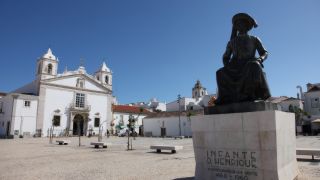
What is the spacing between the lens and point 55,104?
45.9 m

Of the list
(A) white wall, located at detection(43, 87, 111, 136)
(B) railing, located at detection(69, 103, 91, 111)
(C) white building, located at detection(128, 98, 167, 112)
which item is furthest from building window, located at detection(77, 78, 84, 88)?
(C) white building, located at detection(128, 98, 167, 112)

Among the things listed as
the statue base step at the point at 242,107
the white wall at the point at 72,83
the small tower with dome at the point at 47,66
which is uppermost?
the small tower with dome at the point at 47,66

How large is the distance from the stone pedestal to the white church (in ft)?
124

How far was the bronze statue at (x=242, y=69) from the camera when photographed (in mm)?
5664

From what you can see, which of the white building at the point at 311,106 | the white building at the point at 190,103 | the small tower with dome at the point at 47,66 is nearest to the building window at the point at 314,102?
the white building at the point at 311,106

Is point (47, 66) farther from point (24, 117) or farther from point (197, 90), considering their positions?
point (197, 90)

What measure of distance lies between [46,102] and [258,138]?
44809 millimetres

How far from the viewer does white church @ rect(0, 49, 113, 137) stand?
4109 centimetres

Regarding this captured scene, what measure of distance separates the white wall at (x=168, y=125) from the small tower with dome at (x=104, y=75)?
39.5ft

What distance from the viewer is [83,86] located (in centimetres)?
5056

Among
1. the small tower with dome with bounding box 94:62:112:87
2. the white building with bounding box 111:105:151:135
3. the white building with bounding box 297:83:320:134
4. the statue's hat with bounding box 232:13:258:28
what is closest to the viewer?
the statue's hat with bounding box 232:13:258:28

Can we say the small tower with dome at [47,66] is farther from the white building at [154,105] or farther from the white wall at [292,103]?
the white wall at [292,103]

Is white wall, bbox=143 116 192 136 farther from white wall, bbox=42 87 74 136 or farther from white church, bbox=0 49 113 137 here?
white wall, bbox=42 87 74 136

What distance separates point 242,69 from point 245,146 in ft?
5.66
